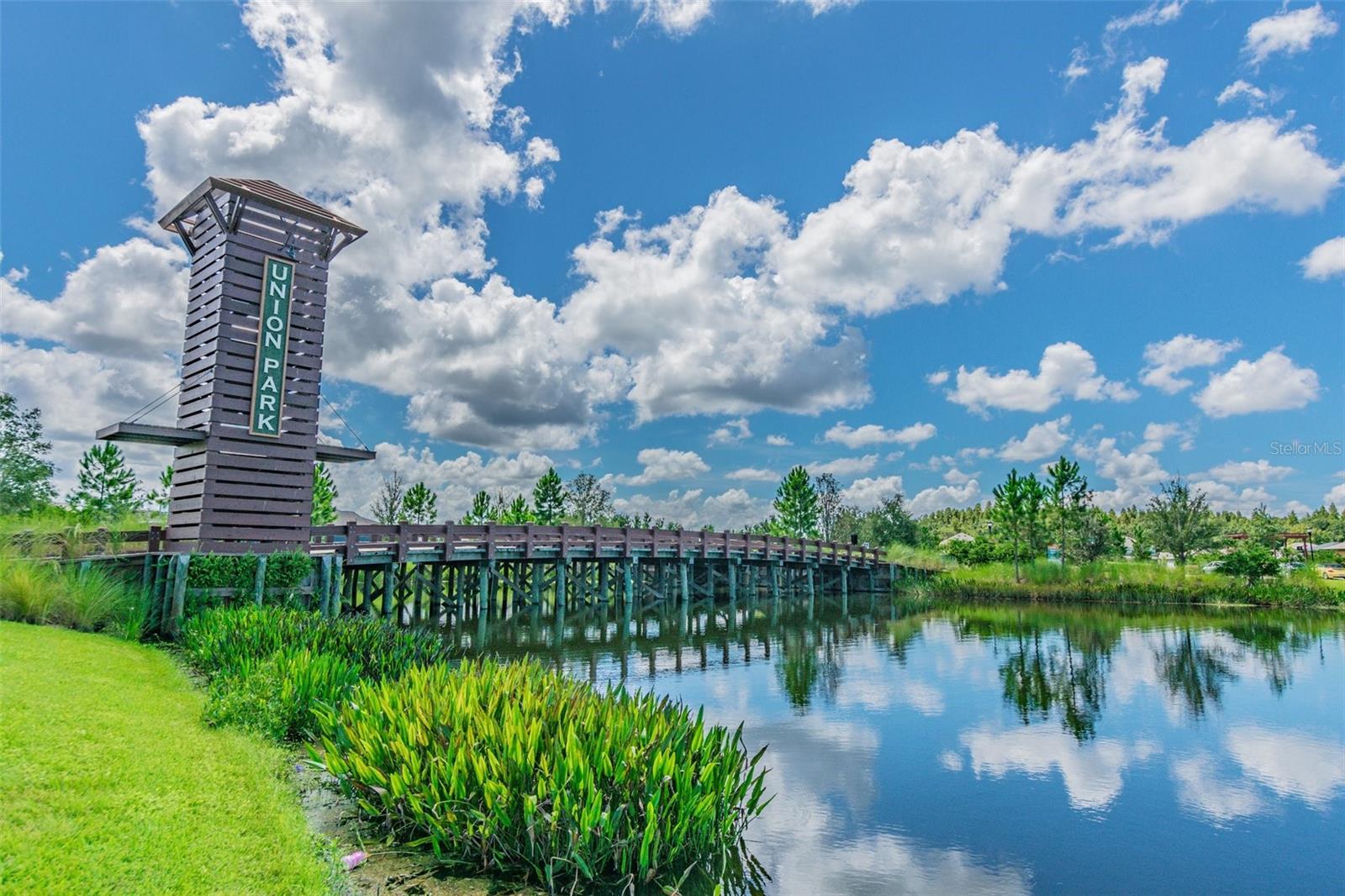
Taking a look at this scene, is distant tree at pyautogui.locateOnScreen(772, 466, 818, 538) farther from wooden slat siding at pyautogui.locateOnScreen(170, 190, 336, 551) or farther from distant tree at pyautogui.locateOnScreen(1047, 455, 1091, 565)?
wooden slat siding at pyautogui.locateOnScreen(170, 190, 336, 551)

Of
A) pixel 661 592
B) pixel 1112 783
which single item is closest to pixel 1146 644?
pixel 1112 783

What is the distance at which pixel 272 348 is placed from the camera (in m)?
15.2

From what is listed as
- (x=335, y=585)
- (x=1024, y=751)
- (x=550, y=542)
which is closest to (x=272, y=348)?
(x=335, y=585)

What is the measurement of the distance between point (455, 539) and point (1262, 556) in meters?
31.1

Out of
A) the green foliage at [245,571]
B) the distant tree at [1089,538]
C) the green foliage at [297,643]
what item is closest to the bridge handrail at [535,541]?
the green foliage at [245,571]

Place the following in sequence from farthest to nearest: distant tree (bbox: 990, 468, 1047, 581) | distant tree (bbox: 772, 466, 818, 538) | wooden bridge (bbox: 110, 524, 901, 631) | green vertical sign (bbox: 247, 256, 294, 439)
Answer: distant tree (bbox: 772, 466, 818, 538), distant tree (bbox: 990, 468, 1047, 581), wooden bridge (bbox: 110, 524, 901, 631), green vertical sign (bbox: 247, 256, 294, 439)

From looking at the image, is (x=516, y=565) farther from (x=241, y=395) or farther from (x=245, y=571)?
(x=241, y=395)

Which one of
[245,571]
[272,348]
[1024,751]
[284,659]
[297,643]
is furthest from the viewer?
[272,348]

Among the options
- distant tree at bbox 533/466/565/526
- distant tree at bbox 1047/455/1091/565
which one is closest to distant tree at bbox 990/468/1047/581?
distant tree at bbox 1047/455/1091/565

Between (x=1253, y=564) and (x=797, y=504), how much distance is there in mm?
26080

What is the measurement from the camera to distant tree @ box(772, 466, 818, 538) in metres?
50.8

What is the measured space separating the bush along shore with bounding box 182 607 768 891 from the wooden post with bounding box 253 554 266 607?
875cm

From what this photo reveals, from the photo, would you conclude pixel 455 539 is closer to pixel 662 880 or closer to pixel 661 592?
pixel 661 592

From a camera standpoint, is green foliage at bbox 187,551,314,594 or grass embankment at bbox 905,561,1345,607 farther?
grass embankment at bbox 905,561,1345,607
